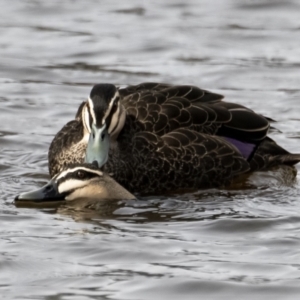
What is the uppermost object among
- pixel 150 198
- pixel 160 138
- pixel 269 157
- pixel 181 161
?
pixel 160 138

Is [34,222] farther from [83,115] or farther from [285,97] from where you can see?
[285,97]

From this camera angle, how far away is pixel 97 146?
34.4ft

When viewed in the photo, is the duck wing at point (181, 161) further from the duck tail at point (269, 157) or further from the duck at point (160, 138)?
the duck tail at point (269, 157)

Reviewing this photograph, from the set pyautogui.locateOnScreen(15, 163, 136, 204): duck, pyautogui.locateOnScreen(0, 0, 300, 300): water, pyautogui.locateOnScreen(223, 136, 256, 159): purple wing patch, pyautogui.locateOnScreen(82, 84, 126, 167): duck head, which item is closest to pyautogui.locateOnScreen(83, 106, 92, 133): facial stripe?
pyautogui.locateOnScreen(82, 84, 126, 167): duck head

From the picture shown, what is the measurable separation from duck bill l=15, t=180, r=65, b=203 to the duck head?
397 mm

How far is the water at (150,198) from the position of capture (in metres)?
A: 8.51

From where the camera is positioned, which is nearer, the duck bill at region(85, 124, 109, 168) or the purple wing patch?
the duck bill at region(85, 124, 109, 168)

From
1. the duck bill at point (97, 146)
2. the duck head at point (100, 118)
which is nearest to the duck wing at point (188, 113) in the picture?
the duck head at point (100, 118)

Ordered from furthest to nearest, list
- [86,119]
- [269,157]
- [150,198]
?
[269,157] → [150,198] → [86,119]

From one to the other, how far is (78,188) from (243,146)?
1895 millimetres

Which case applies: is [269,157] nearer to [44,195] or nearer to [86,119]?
[86,119]

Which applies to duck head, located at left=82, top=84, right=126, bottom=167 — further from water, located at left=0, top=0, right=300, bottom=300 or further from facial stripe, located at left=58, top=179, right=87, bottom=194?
water, located at left=0, top=0, right=300, bottom=300

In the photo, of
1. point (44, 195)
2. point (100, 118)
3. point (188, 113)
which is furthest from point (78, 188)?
point (188, 113)

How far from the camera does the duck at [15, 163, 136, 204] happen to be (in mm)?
10258
